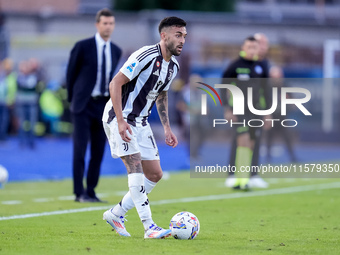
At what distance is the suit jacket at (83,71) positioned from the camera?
10305 millimetres

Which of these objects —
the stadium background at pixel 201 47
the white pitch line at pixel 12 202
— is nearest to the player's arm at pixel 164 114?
the white pitch line at pixel 12 202

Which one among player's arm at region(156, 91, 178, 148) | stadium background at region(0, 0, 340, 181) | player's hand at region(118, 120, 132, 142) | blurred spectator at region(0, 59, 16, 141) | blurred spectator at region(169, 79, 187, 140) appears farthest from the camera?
blurred spectator at region(169, 79, 187, 140)

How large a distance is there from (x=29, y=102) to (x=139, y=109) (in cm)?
1561

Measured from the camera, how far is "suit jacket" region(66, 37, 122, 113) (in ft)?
33.8

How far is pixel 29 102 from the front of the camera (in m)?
22.5

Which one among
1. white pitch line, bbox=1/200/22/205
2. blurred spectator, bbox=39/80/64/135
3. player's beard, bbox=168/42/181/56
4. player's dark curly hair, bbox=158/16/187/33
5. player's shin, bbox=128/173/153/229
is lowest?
blurred spectator, bbox=39/80/64/135

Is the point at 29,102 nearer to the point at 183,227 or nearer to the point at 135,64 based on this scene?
the point at 135,64

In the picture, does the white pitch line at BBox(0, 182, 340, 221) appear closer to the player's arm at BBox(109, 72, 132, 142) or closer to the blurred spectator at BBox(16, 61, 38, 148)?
the player's arm at BBox(109, 72, 132, 142)

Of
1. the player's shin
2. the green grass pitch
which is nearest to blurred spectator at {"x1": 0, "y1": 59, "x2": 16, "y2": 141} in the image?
the green grass pitch

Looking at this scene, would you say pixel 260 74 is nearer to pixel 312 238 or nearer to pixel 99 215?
pixel 99 215

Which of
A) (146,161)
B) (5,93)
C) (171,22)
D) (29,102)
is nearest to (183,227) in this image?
(146,161)

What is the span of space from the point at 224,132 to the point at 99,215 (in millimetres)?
9920

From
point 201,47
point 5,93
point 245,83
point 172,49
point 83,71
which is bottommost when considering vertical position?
point 5,93

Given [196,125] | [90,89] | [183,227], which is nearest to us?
[183,227]
